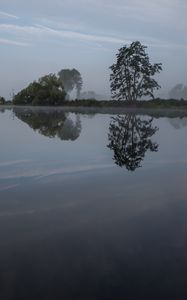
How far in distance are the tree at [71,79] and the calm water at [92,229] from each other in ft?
542

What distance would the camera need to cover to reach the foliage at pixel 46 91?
88250 millimetres

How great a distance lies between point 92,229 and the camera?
6.23 metres

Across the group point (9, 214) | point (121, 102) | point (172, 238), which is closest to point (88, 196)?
point (9, 214)

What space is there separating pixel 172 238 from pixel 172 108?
7799 centimetres

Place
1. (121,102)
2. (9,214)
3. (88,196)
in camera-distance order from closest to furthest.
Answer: (9,214)
(88,196)
(121,102)

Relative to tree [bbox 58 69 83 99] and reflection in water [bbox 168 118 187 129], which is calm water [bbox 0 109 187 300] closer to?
reflection in water [bbox 168 118 187 129]

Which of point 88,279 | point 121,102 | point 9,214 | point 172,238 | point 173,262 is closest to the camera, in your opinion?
point 88,279

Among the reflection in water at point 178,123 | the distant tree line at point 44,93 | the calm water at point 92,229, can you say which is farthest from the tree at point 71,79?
the calm water at point 92,229

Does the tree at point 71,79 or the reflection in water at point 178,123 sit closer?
the reflection in water at point 178,123

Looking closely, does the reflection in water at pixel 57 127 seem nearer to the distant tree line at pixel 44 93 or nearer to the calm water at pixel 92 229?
the calm water at pixel 92 229

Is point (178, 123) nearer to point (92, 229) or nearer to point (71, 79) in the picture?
point (92, 229)

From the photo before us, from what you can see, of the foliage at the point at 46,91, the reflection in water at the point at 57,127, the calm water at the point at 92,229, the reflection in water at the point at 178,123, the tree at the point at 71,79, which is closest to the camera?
the calm water at the point at 92,229

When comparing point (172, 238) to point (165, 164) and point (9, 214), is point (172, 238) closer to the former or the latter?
point (9, 214)

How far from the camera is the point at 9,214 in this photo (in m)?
6.80
